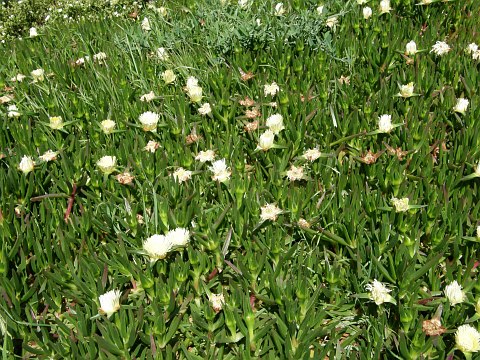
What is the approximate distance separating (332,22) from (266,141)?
136 cm

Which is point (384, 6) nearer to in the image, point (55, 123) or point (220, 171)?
point (220, 171)

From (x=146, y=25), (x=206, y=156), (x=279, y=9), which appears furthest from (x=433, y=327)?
(x=146, y=25)

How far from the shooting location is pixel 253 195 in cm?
190

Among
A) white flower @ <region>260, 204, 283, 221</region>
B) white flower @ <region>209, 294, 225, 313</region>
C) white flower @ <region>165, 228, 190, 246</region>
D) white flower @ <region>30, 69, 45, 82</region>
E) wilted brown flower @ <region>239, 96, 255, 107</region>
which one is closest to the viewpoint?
white flower @ <region>209, 294, 225, 313</region>

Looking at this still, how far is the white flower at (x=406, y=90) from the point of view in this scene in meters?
2.32

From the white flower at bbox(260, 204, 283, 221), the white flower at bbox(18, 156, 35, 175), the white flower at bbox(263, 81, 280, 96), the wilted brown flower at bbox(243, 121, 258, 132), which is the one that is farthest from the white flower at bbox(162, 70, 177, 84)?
the white flower at bbox(260, 204, 283, 221)

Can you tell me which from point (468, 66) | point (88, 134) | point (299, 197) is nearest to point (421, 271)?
point (299, 197)

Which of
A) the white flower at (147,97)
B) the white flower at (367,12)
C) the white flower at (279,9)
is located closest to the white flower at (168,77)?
the white flower at (147,97)

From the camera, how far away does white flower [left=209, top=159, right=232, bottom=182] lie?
2.02 meters

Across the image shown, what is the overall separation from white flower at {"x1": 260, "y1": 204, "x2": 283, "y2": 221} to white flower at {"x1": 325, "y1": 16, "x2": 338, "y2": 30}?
65.9 inches

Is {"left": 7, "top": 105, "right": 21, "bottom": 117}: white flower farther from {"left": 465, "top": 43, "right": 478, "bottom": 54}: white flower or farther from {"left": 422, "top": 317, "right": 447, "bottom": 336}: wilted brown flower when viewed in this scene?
{"left": 465, "top": 43, "right": 478, "bottom": 54}: white flower

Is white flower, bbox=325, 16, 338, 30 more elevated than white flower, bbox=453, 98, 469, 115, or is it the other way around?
white flower, bbox=325, 16, 338, 30

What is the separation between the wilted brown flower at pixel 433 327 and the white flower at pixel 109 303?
0.92 metres

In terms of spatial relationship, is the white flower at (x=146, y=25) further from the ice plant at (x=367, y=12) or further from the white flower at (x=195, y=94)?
the ice plant at (x=367, y=12)
